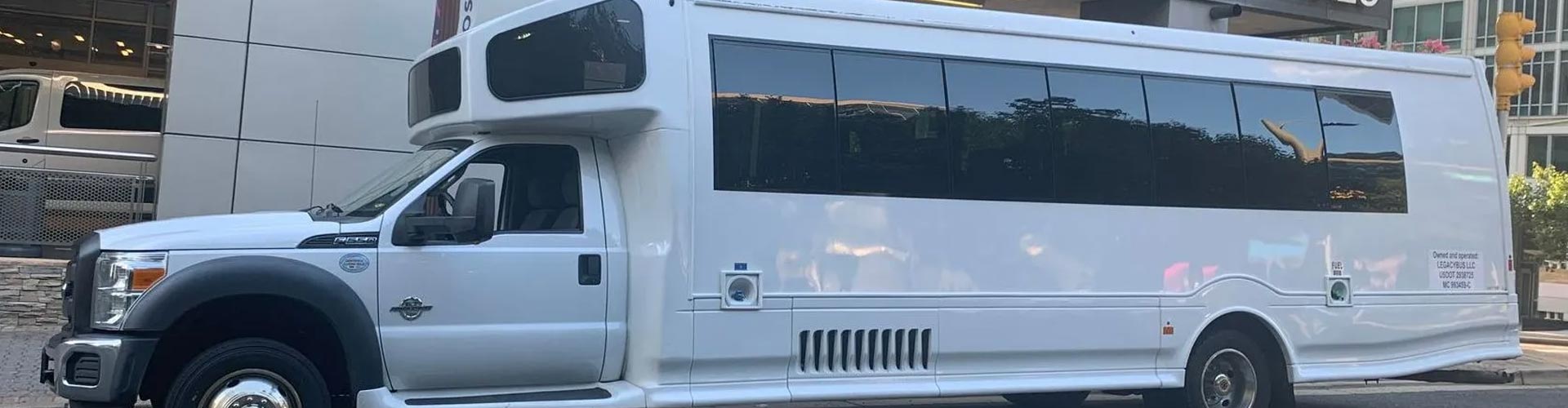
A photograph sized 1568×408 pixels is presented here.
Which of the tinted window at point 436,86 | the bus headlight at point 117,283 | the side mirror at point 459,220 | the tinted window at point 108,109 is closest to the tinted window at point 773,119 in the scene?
the side mirror at point 459,220

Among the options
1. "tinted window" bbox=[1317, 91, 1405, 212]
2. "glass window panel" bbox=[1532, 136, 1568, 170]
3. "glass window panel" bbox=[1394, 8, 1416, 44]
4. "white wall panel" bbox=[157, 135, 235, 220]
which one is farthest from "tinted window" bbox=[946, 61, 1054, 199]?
"glass window panel" bbox=[1394, 8, 1416, 44]

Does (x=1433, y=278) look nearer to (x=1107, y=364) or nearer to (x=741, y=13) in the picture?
A: (x=1107, y=364)

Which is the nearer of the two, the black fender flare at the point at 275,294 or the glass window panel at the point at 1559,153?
the black fender flare at the point at 275,294

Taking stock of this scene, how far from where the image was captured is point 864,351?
7.48 m

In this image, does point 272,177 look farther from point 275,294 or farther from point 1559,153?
point 1559,153

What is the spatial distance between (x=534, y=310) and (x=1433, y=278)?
20.4ft

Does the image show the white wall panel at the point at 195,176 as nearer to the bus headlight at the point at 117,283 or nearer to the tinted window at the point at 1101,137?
the bus headlight at the point at 117,283

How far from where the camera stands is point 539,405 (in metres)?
6.82

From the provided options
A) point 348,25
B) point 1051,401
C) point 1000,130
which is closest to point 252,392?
point 1000,130

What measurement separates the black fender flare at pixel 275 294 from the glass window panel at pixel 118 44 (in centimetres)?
1106

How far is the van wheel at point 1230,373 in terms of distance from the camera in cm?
846

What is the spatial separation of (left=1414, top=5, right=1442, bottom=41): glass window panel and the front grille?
174 ft

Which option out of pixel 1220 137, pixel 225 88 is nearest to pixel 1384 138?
pixel 1220 137

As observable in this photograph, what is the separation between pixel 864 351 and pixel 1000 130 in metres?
1.59
